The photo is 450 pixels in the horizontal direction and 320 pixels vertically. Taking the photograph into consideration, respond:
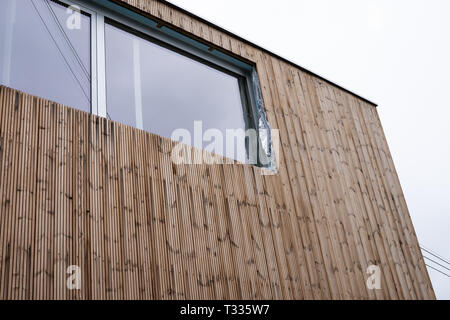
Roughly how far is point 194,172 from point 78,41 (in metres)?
1.06

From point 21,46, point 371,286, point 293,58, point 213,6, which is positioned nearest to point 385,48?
point 213,6

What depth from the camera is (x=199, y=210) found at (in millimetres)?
2490

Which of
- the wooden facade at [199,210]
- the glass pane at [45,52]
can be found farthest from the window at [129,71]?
the wooden facade at [199,210]

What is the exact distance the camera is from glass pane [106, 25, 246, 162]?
8.55 feet

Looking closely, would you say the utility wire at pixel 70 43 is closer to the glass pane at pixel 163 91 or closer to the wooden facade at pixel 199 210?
the glass pane at pixel 163 91

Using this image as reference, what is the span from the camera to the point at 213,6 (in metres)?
12.0

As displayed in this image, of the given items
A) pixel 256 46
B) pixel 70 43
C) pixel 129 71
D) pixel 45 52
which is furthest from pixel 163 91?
pixel 256 46

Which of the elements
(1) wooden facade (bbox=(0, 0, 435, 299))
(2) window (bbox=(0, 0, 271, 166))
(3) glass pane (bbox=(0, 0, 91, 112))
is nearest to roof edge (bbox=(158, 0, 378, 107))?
(1) wooden facade (bbox=(0, 0, 435, 299))

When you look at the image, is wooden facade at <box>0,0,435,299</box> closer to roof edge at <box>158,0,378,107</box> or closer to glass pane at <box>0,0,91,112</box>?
roof edge at <box>158,0,378,107</box>

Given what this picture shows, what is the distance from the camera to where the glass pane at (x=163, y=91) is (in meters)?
2.61

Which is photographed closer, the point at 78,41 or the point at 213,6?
the point at 78,41

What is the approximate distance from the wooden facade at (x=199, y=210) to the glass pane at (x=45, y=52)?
15cm

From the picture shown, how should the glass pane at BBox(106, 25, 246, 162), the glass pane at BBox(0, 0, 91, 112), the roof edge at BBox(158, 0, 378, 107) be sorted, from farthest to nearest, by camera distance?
the roof edge at BBox(158, 0, 378, 107)
the glass pane at BBox(106, 25, 246, 162)
the glass pane at BBox(0, 0, 91, 112)
